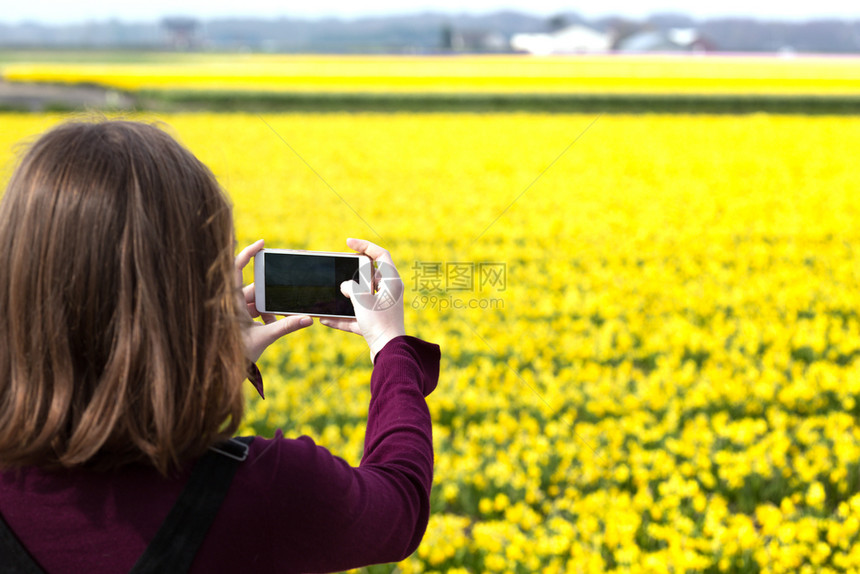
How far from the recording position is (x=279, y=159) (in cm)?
1073

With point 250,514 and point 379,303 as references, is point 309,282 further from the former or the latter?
point 250,514

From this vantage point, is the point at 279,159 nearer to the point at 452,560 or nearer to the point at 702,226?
the point at 702,226

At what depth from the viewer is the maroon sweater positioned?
94 centimetres

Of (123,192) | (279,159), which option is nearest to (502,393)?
(123,192)

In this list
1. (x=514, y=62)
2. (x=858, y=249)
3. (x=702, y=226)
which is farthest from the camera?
(x=514, y=62)

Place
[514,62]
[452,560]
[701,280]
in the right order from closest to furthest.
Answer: [452,560], [701,280], [514,62]

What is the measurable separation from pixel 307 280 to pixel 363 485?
47cm

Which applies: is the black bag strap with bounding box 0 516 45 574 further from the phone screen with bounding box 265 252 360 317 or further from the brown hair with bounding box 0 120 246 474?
the phone screen with bounding box 265 252 360 317

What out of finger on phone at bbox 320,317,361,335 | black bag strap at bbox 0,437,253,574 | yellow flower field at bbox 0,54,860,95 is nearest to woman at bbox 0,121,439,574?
black bag strap at bbox 0,437,253,574

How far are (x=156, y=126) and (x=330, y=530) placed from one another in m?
0.62

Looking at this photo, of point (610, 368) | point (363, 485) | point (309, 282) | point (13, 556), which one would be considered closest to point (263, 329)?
point (309, 282)

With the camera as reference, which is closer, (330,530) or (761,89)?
(330,530)

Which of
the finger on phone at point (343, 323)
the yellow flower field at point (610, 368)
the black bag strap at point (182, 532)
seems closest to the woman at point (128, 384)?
the black bag strap at point (182, 532)

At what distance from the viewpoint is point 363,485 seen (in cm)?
108
